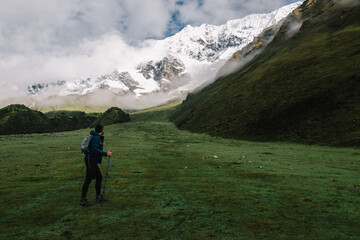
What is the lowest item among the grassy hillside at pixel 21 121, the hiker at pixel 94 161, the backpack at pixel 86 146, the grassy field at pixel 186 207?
the grassy field at pixel 186 207

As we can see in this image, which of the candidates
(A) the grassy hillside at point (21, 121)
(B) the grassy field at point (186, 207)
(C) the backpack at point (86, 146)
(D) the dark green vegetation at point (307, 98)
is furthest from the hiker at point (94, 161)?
(A) the grassy hillside at point (21, 121)

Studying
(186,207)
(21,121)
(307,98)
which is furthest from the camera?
(21,121)

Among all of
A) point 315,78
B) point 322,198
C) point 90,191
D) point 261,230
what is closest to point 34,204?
point 90,191

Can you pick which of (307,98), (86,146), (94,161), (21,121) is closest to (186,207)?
(94,161)

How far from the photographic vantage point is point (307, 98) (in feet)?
232

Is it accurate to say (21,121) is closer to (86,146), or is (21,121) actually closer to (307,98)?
(307,98)

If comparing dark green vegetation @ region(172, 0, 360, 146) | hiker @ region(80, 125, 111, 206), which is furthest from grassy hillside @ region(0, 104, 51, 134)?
hiker @ region(80, 125, 111, 206)

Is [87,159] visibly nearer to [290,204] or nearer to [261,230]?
Result: [261,230]

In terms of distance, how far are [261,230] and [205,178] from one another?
10.5m

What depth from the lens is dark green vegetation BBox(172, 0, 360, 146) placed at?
2239 inches

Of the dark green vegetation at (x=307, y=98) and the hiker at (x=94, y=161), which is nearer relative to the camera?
the hiker at (x=94, y=161)

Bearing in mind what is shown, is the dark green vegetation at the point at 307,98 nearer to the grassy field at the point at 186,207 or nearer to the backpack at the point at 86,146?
the grassy field at the point at 186,207

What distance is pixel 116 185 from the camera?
17.7 meters

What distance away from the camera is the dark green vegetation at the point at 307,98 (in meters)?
56.9
